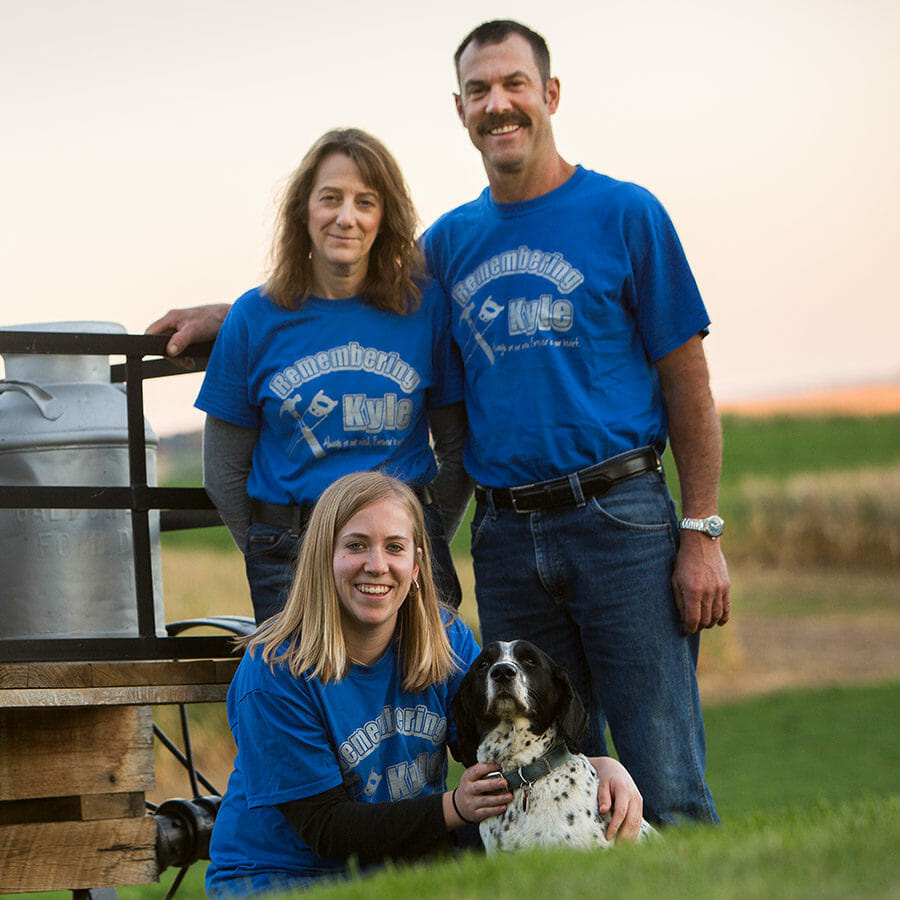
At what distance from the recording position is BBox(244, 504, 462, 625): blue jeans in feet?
12.2

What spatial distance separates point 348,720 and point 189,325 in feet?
4.83

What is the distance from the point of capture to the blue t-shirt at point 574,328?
3.68m

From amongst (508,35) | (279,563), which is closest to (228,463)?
(279,563)

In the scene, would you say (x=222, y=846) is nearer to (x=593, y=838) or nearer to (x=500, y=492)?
(x=593, y=838)

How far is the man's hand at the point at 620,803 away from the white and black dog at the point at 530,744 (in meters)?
0.02

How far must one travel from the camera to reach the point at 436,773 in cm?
346

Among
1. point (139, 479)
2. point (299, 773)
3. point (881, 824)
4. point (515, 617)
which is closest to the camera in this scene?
point (881, 824)

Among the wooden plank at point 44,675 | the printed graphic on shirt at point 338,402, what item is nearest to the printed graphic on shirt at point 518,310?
the printed graphic on shirt at point 338,402

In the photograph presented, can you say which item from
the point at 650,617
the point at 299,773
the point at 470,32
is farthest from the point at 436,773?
the point at 470,32

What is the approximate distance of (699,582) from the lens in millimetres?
3623

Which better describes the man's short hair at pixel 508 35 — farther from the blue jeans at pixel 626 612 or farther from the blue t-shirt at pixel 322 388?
the blue jeans at pixel 626 612

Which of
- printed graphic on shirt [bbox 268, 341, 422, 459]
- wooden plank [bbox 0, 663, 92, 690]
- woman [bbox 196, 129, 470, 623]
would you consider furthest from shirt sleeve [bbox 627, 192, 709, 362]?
wooden plank [bbox 0, 663, 92, 690]

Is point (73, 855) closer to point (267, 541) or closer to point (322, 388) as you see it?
point (267, 541)

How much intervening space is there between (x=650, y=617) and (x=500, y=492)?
0.54 m
